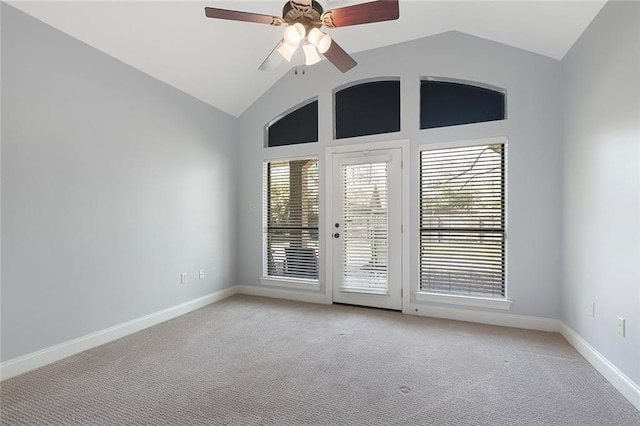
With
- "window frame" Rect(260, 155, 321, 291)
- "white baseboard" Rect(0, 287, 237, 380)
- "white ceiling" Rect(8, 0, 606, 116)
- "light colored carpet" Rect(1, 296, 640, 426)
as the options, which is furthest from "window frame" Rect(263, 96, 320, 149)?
"light colored carpet" Rect(1, 296, 640, 426)

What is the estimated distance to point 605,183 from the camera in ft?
7.51

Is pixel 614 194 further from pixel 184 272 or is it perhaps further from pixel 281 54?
pixel 184 272

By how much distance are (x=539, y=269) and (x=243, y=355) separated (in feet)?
9.92

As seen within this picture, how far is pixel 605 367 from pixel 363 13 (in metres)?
3.03

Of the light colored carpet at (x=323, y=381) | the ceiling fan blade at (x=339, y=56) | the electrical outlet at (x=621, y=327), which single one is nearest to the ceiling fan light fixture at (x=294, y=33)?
the ceiling fan blade at (x=339, y=56)

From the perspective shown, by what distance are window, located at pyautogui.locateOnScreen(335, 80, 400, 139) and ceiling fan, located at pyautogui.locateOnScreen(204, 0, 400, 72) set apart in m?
1.70

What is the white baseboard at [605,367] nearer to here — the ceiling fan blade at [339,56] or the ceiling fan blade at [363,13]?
the ceiling fan blade at [363,13]

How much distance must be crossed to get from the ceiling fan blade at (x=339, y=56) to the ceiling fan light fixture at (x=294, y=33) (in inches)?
9.2

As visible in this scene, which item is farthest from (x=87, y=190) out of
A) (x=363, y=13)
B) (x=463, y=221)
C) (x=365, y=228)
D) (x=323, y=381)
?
(x=463, y=221)

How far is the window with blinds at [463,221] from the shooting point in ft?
11.0

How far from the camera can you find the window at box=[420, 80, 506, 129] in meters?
3.41

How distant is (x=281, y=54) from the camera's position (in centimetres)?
237

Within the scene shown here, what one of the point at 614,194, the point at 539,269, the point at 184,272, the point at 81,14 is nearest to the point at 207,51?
the point at 81,14

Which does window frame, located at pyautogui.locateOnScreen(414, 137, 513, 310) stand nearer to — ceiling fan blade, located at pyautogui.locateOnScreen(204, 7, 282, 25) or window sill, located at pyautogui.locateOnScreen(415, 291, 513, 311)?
window sill, located at pyautogui.locateOnScreen(415, 291, 513, 311)
